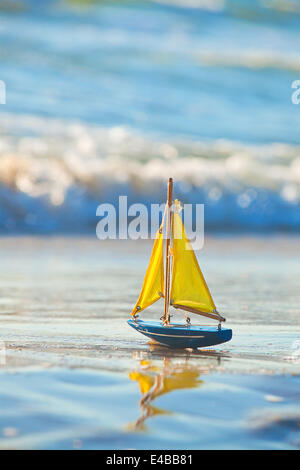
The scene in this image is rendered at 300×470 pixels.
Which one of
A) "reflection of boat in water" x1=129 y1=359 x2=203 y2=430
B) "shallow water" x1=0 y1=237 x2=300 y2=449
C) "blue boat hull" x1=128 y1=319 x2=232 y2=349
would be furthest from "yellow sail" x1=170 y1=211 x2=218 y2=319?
"reflection of boat in water" x1=129 y1=359 x2=203 y2=430

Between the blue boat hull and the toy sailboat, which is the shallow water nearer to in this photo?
the blue boat hull

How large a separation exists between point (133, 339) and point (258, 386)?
7.93 meters

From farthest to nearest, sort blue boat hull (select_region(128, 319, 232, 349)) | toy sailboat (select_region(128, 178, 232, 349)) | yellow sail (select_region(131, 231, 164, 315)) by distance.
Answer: yellow sail (select_region(131, 231, 164, 315)), toy sailboat (select_region(128, 178, 232, 349)), blue boat hull (select_region(128, 319, 232, 349))

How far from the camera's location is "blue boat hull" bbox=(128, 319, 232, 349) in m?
24.7

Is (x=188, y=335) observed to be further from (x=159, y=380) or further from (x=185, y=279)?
(x=159, y=380)

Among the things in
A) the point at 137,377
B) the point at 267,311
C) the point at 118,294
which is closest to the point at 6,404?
the point at 137,377

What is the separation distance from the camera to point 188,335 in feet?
81.1

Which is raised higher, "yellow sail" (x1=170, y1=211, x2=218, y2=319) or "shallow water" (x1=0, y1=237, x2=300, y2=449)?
"yellow sail" (x1=170, y1=211, x2=218, y2=319)

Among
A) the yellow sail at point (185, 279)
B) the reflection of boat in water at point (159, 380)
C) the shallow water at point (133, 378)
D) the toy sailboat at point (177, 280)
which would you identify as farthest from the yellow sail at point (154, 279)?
the reflection of boat in water at point (159, 380)

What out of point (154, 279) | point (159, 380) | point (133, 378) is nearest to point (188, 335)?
point (154, 279)

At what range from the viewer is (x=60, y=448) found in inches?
591

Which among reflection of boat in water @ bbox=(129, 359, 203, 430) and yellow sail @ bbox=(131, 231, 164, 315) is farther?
yellow sail @ bbox=(131, 231, 164, 315)

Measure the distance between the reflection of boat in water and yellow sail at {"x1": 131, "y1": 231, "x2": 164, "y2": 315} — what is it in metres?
3.75
